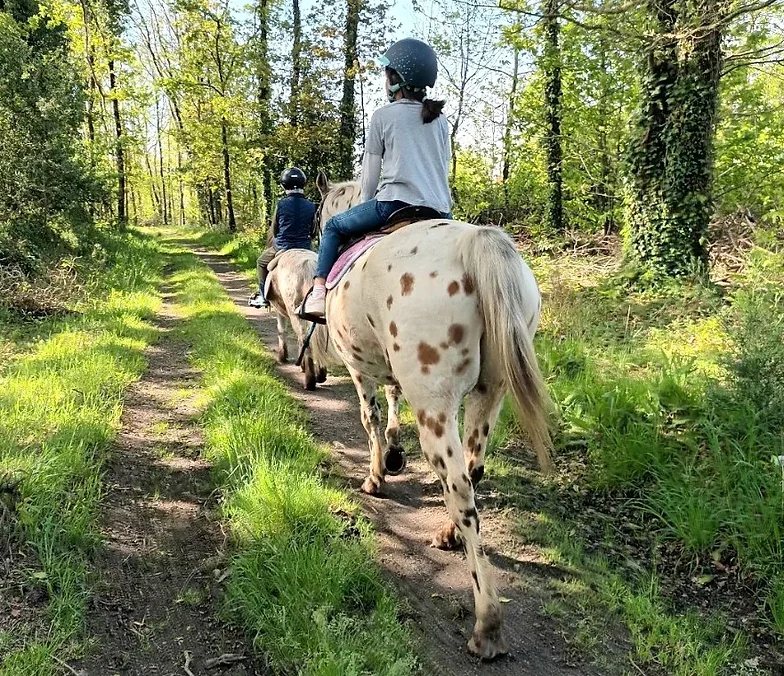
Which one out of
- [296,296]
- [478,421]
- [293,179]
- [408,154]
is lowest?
[478,421]

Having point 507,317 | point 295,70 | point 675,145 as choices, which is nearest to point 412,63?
point 507,317

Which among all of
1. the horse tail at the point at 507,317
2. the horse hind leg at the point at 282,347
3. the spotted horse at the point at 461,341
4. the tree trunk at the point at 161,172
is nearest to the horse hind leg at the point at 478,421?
the spotted horse at the point at 461,341

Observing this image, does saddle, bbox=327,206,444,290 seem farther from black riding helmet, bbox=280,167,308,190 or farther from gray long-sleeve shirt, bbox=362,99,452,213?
black riding helmet, bbox=280,167,308,190

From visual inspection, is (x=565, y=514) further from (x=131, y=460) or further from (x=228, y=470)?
(x=131, y=460)

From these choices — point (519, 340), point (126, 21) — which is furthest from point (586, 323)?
point (126, 21)

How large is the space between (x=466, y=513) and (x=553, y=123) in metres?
16.3

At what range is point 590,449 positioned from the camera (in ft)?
15.2

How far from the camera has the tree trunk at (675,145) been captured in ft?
26.1

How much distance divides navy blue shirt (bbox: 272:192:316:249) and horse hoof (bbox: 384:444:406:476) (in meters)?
4.80

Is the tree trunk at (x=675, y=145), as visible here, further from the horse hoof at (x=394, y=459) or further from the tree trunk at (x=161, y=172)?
the tree trunk at (x=161, y=172)

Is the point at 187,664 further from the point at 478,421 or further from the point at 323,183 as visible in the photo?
the point at 323,183

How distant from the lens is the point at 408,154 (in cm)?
368

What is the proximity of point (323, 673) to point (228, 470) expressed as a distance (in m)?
2.18

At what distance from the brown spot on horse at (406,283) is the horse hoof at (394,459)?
6.18ft
